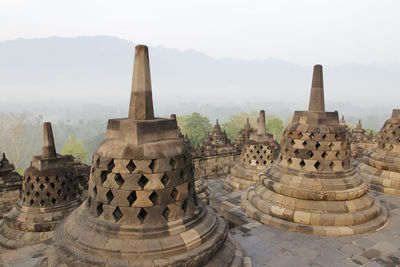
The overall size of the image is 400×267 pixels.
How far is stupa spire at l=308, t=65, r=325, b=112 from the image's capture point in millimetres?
7578

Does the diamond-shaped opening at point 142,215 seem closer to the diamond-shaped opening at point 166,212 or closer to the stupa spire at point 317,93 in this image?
the diamond-shaped opening at point 166,212

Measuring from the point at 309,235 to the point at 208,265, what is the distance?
11.7 ft

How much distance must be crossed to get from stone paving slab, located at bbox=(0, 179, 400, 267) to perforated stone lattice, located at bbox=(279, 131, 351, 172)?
5.98ft

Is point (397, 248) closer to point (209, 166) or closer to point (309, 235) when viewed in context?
point (309, 235)

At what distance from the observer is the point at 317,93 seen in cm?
765

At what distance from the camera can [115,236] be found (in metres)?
3.83

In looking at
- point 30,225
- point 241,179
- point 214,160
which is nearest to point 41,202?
point 30,225

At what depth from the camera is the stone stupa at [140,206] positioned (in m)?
3.72

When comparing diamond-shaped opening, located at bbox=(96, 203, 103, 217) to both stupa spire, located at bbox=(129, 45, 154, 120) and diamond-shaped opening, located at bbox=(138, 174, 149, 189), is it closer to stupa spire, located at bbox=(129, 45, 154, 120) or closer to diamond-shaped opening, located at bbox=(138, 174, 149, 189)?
diamond-shaped opening, located at bbox=(138, 174, 149, 189)

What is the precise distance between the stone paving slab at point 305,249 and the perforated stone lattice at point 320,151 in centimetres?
182

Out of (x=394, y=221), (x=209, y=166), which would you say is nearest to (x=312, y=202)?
(x=394, y=221)

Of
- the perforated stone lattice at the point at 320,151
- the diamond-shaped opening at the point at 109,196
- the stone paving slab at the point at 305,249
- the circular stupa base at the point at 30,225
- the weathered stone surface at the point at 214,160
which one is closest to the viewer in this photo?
the diamond-shaped opening at the point at 109,196

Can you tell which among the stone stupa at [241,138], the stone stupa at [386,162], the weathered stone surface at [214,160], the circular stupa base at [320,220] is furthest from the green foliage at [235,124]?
the circular stupa base at [320,220]

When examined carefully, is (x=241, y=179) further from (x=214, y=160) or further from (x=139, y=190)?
(x=139, y=190)
